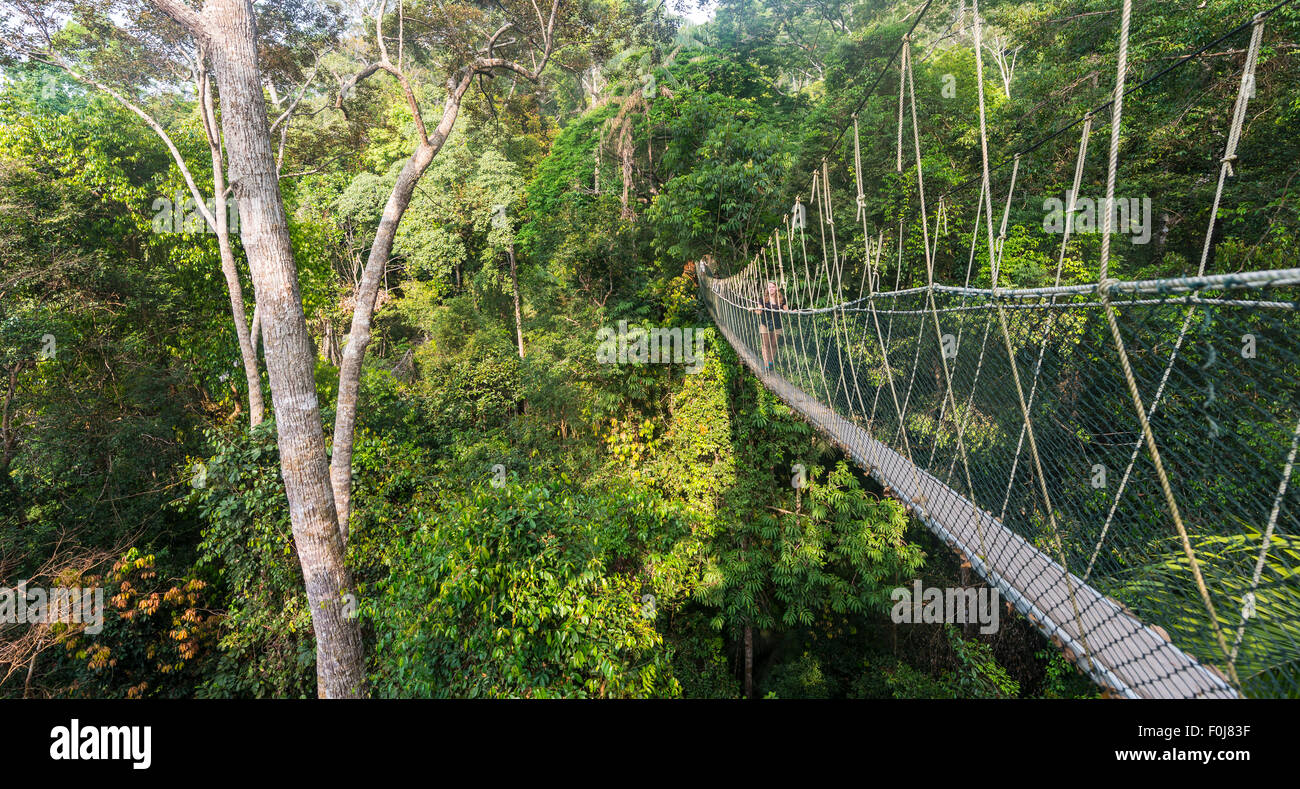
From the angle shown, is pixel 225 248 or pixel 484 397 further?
pixel 484 397

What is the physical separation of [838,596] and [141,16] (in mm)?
9162

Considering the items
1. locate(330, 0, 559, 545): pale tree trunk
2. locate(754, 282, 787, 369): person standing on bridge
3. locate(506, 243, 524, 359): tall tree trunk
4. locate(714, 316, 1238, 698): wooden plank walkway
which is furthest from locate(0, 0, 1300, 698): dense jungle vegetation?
locate(714, 316, 1238, 698): wooden plank walkway

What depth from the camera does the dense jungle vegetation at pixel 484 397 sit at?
3000 millimetres

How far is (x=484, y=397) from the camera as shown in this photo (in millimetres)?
8352

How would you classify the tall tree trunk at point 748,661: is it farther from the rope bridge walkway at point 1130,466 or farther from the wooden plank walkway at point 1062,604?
the wooden plank walkway at point 1062,604

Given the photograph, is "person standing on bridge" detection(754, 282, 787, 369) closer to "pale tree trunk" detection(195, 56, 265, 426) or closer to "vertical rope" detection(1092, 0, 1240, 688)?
"vertical rope" detection(1092, 0, 1240, 688)

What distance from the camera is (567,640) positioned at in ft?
7.21

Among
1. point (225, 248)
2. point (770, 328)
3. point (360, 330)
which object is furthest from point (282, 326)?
point (225, 248)

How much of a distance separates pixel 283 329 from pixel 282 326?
0.02 m

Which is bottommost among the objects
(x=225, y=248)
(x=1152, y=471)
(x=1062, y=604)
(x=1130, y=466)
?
(x=1062, y=604)

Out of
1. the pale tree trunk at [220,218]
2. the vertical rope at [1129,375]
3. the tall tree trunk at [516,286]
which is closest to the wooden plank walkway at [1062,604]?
the vertical rope at [1129,375]

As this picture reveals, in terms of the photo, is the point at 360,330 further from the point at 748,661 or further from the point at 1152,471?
the point at 748,661
